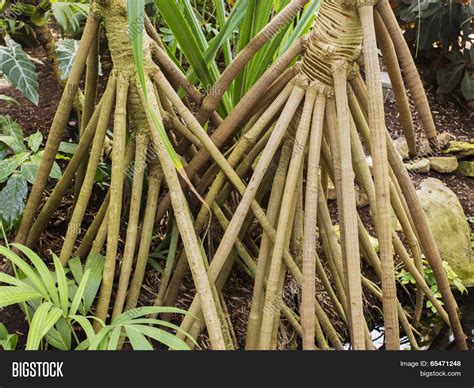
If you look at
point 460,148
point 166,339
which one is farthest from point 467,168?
point 166,339

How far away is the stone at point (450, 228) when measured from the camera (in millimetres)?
2357

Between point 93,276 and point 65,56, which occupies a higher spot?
point 65,56

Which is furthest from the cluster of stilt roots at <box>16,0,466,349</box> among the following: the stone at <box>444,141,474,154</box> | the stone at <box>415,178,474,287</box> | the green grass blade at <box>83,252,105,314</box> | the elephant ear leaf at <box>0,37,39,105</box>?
the stone at <box>444,141,474,154</box>

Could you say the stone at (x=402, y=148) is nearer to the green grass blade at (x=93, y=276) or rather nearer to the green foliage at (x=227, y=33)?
the green foliage at (x=227, y=33)

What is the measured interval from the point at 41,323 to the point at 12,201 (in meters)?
0.60

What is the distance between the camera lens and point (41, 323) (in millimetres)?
1168

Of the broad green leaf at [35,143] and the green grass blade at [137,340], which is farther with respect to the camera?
the broad green leaf at [35,143]

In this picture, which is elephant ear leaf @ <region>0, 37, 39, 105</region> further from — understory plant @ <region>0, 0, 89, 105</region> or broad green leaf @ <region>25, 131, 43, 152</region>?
broad green leaf @ <region>25, 131, 43, 152</region>

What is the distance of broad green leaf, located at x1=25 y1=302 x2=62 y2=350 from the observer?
1.13m

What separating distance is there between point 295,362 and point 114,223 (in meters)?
0.53

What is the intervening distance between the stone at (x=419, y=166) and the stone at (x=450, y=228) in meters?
0.23

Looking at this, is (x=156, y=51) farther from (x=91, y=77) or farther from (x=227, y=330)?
(x=227, y=330)

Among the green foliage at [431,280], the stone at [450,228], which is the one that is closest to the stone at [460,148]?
the stone at [450,228]

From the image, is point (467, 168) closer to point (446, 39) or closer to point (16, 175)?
point (446, 39)
